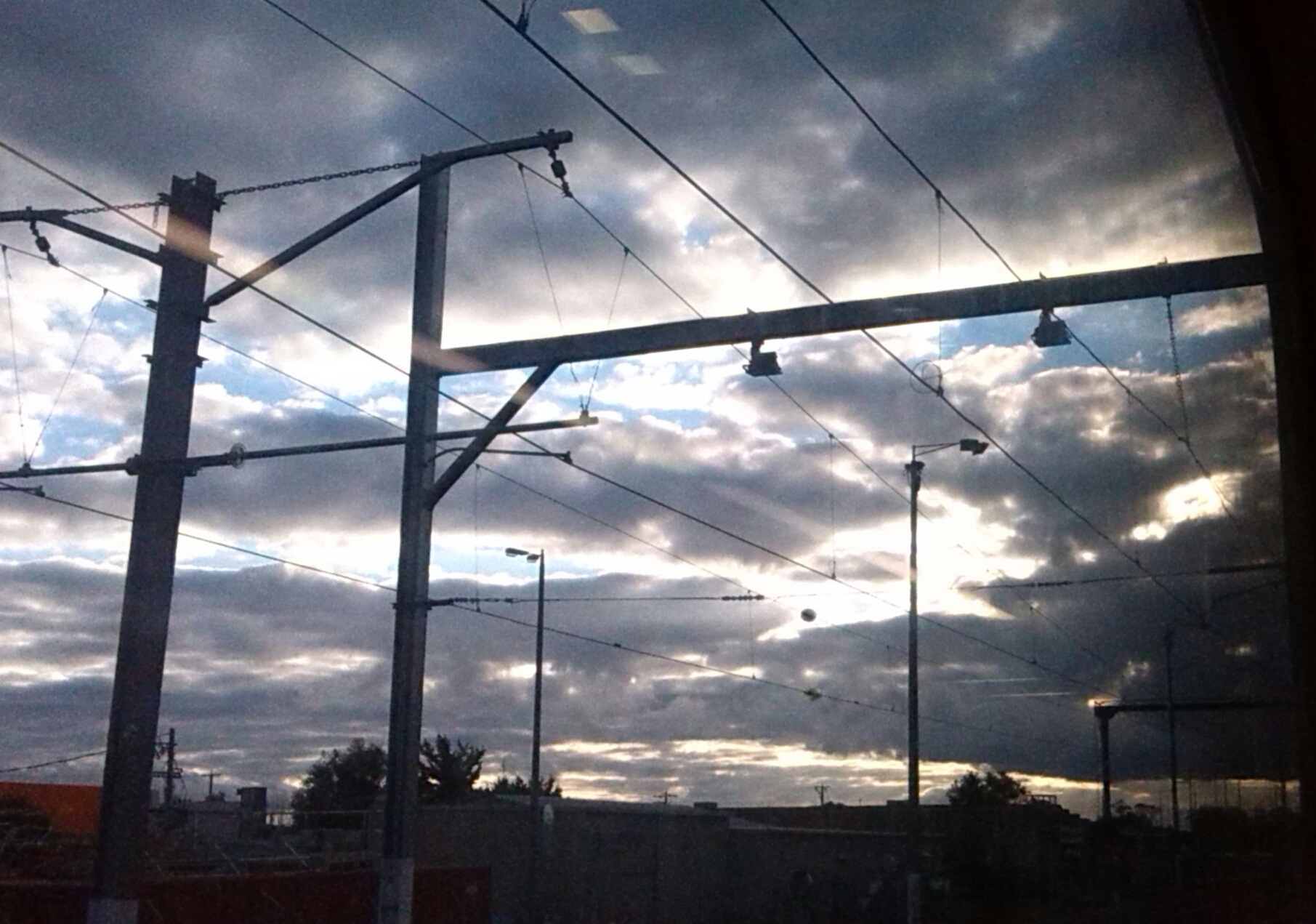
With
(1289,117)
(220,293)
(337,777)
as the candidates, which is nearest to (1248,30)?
(1289,117)

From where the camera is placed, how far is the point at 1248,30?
247 inches

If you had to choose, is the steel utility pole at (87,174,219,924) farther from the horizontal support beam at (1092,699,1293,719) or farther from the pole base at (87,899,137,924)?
the horizontal support beam at (1092,699,1293,719)

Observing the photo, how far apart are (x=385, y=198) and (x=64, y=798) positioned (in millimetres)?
41011

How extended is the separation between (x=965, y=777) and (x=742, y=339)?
106 ft

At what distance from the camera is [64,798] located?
51.5 m

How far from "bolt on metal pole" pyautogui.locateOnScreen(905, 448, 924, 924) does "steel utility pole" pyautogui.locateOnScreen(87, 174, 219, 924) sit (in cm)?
1691

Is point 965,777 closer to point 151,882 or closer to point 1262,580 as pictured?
point 151,882

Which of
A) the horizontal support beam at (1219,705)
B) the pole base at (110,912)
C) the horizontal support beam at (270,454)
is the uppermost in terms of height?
the horizontal support beam at (270,454)

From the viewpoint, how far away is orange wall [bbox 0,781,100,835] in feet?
162

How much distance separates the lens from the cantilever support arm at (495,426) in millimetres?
16719

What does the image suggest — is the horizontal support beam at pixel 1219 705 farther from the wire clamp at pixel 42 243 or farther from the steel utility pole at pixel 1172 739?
the wire clamp at pixel 42 243

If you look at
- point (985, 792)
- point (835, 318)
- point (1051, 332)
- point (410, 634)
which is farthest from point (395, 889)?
point (985, 792)

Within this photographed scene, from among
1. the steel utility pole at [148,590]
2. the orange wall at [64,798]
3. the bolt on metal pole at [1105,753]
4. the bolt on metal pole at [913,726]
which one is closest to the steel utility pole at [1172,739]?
the bolt on metal pole at [1105,753]

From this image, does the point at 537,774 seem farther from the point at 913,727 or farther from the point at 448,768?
the point at 448,768
